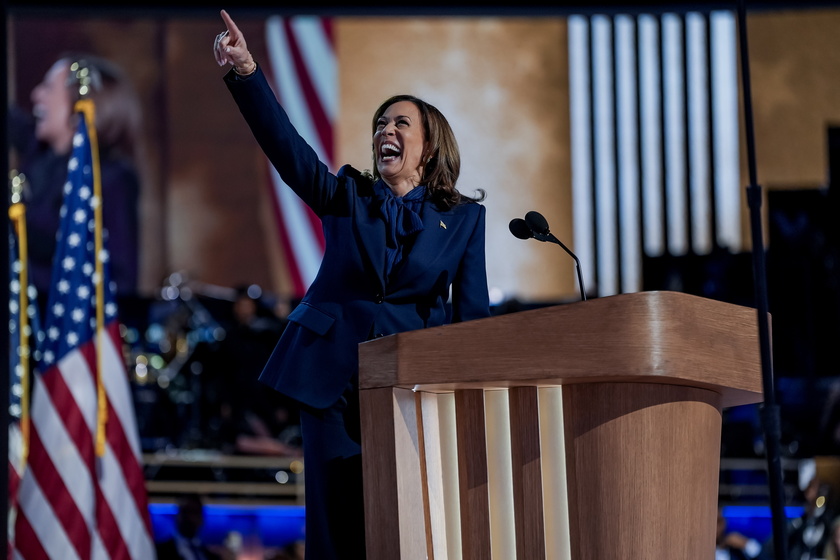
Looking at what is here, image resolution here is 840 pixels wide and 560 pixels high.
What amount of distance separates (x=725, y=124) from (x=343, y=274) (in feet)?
31.7

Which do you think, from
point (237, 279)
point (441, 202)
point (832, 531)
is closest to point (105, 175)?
point (237, 279)

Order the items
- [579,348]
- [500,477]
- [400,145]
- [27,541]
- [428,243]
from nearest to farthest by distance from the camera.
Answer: [579,348]
[500,477]
[428,243]
[400,145]
[27,541]

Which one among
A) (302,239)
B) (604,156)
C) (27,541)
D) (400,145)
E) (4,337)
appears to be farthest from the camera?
(604,156)

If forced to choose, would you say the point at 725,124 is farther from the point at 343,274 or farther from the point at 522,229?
the point at 343,274

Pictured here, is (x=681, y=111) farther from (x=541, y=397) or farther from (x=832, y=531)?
(x=541, y=397)

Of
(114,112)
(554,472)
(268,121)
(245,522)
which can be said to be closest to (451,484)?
(554,472)

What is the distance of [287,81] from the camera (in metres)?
10.8

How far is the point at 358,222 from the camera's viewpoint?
2359mm

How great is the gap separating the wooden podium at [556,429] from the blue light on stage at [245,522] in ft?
16.9

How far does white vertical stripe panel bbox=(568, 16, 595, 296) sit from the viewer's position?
37.6ft

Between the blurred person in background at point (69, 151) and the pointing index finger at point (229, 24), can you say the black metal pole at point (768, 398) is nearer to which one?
the pointing index finger at point (229, 24)

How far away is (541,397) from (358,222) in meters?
0.64

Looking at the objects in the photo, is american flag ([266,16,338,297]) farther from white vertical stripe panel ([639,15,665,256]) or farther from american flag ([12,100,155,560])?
american flag ([12,100,155,560])

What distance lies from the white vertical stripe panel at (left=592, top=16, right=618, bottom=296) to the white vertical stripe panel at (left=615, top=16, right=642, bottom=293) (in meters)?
0.09
